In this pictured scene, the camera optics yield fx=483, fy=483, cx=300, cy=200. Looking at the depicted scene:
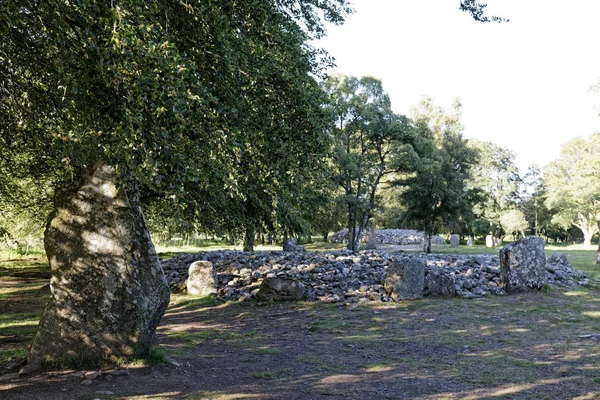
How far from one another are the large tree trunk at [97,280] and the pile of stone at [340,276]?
7.26 meters

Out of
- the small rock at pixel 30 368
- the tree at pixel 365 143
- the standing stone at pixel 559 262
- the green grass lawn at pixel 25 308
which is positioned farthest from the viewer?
the tree at pixel 365 143

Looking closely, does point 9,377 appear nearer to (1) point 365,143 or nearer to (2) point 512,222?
(1) point 365,143

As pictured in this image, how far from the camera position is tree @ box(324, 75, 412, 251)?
2603cm

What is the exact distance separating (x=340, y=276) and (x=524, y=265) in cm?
548

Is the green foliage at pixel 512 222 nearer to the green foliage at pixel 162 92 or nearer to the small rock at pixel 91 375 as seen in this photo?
the green foliage at pixel 162 92

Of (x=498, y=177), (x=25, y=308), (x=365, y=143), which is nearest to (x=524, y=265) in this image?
(x=25, y=308)

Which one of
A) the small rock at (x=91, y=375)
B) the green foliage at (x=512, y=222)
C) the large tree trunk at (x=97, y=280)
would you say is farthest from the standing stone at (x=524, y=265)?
the green foliage at (x=512, y=222)

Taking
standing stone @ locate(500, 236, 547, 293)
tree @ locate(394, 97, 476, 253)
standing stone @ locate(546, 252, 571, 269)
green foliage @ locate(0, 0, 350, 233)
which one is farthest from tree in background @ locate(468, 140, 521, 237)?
green foliage @ locate(0, 0, 350, 233)

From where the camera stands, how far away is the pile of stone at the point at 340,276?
45.2 feet

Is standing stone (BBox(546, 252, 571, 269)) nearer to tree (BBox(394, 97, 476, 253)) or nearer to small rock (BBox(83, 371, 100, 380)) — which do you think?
tree (BBox(394, 97, 476, 253))

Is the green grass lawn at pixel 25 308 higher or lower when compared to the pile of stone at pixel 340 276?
lower

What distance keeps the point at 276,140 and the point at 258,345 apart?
14.0 feet

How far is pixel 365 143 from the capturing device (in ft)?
93.2

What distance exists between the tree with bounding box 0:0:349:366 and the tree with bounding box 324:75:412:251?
60.6ft
